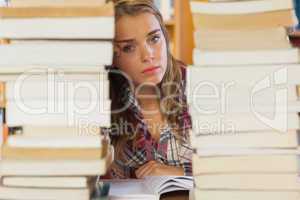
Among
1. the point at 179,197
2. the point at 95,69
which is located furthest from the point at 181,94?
the point at 95,69

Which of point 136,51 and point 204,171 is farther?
point 136,51

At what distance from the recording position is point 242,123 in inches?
29.6

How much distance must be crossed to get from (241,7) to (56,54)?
0.32 m

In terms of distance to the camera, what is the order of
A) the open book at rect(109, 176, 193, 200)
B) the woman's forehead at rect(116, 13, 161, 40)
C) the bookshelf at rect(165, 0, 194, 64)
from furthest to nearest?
the bookshelf at rect(165, 0, 194, 64) → the woman's forehead at rect(116, 13, 161, 40) → the open book at rect(109, 176, 193, 200)

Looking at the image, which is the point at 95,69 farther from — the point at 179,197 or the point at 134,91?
the point at 134,91

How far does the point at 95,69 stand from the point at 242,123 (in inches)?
10.3

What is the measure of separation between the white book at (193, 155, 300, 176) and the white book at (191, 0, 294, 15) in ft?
0.80

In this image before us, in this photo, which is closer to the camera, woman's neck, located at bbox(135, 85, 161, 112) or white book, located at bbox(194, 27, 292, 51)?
white book, located at bbox(194, 27, 292, 51)

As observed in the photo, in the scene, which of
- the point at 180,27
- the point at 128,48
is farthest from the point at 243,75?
the point at 180,27

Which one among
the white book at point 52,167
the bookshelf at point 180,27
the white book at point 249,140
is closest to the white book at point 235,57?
Result: the white book at point 249,140

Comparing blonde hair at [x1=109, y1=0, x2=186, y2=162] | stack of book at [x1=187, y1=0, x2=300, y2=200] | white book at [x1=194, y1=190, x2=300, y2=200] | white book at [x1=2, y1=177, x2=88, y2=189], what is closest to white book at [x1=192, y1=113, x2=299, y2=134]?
stack of book at [x1=187, y1=0, x2=300, y2=200]

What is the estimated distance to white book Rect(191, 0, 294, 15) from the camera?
2.43 ft

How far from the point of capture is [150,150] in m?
1.21

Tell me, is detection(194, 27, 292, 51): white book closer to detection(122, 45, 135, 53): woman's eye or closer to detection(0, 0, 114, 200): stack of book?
detection(0, 0, 114, 200): stack of book
